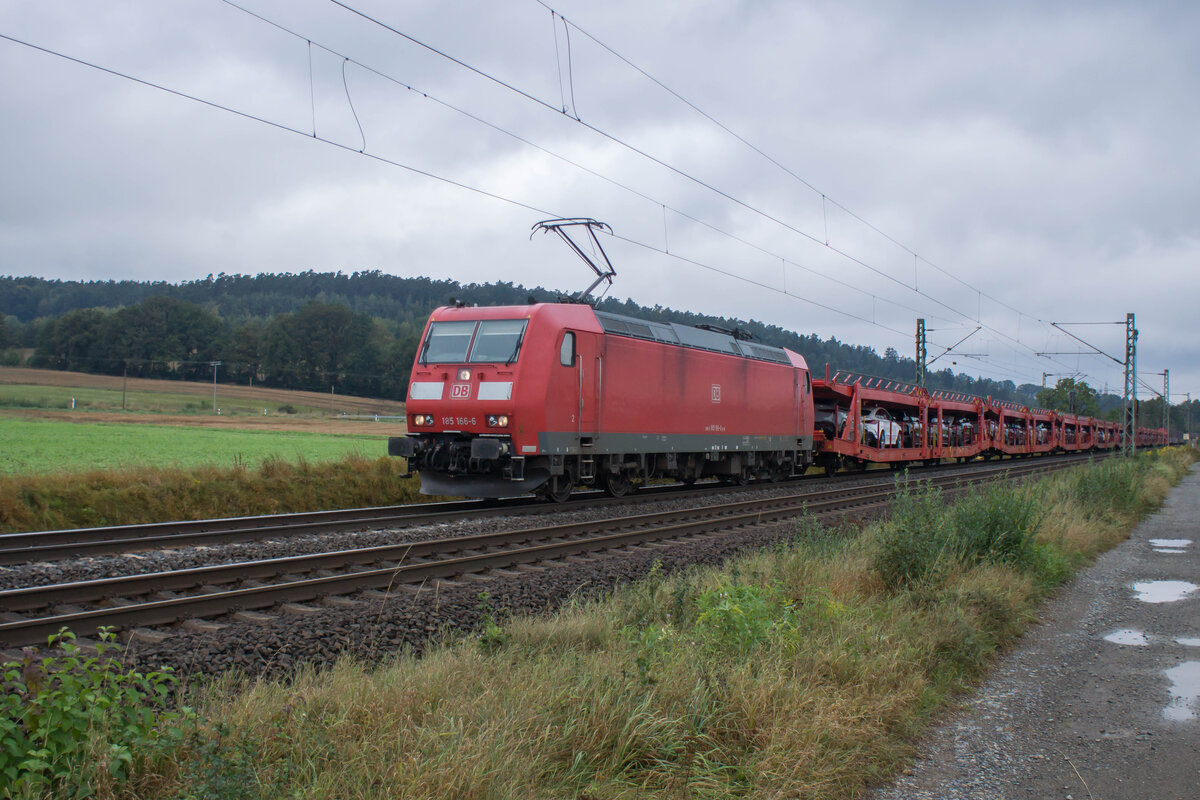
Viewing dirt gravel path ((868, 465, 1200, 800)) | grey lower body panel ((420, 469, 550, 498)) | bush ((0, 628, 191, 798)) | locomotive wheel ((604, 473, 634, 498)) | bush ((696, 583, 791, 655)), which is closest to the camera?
bush ((0, 628, 191, 798))

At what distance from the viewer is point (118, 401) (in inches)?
2023

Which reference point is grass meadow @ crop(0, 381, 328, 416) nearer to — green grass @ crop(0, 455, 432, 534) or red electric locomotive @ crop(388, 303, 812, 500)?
green grass @ crop(0, 455, 432, 534)

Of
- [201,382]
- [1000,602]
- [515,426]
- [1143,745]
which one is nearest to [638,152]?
[515,426]

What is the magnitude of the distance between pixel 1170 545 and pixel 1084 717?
10158 millimetres

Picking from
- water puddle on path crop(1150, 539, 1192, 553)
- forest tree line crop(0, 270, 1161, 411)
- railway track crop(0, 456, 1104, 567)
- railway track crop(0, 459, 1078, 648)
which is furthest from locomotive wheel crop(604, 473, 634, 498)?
forest tree line crop(0, 270, 1161, 411)

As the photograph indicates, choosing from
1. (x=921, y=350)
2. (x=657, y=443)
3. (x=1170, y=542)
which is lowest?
(x=1170, y=542)

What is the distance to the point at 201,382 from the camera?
2477 inches

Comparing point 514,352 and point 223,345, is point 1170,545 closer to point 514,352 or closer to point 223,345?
point 514,352

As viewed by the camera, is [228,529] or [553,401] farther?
[553,401]

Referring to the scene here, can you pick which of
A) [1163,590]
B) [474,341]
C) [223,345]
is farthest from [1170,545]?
[223,345]

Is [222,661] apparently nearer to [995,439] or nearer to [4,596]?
[4,596]

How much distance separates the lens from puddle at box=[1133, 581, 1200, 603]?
923cm

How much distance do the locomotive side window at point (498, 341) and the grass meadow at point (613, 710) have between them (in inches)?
286

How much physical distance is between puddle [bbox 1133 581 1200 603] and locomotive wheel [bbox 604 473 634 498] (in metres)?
9.28
